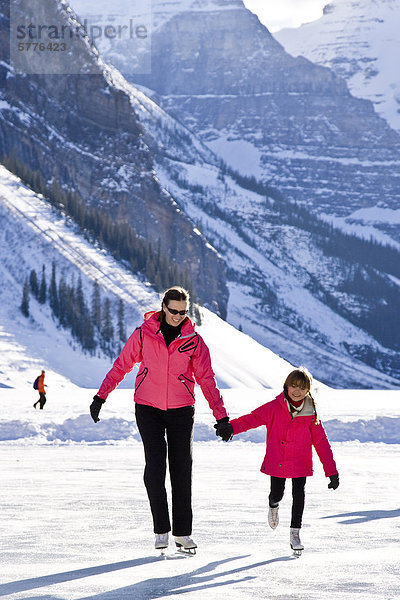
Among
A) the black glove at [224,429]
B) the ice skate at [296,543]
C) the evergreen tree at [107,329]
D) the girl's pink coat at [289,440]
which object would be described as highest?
the black glove at [224,429]

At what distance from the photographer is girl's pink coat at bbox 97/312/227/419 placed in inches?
324

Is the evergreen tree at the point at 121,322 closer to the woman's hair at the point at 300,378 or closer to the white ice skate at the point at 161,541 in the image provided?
the white ice skate at the point at 161,541

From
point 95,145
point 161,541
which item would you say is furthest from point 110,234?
point 161,541

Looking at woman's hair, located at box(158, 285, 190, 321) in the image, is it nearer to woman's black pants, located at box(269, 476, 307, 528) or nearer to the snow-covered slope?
woman's black pants, located at box(269, 476, 307, 528)

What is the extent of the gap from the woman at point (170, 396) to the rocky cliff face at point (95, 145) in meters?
133

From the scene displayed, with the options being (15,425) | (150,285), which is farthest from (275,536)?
(150,285)

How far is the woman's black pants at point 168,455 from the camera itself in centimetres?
Answer: 832

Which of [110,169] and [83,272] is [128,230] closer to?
[83,272]

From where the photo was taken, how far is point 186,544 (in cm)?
840

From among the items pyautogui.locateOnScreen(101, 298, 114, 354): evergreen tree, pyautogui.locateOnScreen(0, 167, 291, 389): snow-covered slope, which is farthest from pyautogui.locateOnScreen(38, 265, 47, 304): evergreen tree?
pyautogui.locateOnScreen(101, 298, 114, 354): evergreen tree

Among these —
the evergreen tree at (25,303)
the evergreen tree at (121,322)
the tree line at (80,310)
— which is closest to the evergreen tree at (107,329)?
the tree line at (80,310)

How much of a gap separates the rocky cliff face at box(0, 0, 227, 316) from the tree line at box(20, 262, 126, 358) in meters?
56.4

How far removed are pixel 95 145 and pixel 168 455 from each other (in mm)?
150629

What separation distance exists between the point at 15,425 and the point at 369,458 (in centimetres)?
774
